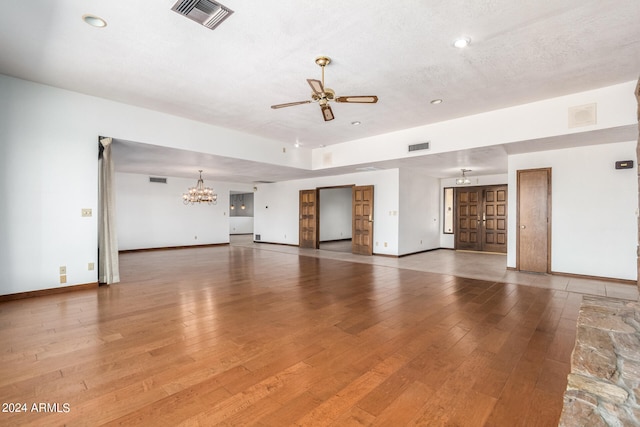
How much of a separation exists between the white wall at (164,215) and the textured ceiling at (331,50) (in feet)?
18.6

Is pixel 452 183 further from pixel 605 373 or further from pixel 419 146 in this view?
pixel 605 373

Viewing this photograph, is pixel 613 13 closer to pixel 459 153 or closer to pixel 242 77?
pixel 459 153

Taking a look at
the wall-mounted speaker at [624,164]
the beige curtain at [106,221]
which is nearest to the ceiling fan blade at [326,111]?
the beige curtain at [106,221]

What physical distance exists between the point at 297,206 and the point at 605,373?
955 cm

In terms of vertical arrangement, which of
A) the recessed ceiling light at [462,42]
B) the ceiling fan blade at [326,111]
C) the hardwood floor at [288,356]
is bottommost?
the hardwood floor at [288,356]

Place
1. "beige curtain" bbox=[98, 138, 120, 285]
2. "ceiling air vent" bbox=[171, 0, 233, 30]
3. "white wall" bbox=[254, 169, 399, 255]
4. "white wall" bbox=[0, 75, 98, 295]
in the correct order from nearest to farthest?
"ceiling air vent" bbox=[171, 0, 233, 30], "white wall" bbox=[0, 75, 98, 295], "beige curtain" bbox=[98, 138, 120, 285], "white wall" bbox=[254, 169, 399, 255]

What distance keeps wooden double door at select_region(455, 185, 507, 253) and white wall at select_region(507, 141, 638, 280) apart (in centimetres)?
357

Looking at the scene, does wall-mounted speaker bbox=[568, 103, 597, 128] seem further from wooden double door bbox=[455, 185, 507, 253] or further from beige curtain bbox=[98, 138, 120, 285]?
beige curtain bbox=[98, 138, 120, 285]

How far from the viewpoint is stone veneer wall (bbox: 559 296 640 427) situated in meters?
1.73

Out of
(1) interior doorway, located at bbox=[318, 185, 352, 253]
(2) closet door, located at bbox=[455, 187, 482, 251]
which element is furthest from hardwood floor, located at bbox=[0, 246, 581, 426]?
(1) interior doorway, located at bbox=[318, 185, 352, 253]

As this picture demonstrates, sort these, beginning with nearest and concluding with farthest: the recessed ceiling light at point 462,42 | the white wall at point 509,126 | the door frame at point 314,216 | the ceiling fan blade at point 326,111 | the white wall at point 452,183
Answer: the recessed ceiling light at point 462,42, the ceiling fan blade at point 326,111, the white wall at point 509,126, the white wall at point 452,183, the door frame at point 314,216

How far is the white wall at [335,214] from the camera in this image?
12.5 meters

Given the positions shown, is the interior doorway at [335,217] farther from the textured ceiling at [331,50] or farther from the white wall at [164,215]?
the textured ceiling at [331,50]

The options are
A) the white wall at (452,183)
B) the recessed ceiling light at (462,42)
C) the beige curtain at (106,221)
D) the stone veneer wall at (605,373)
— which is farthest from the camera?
the white wall at (452,183)
